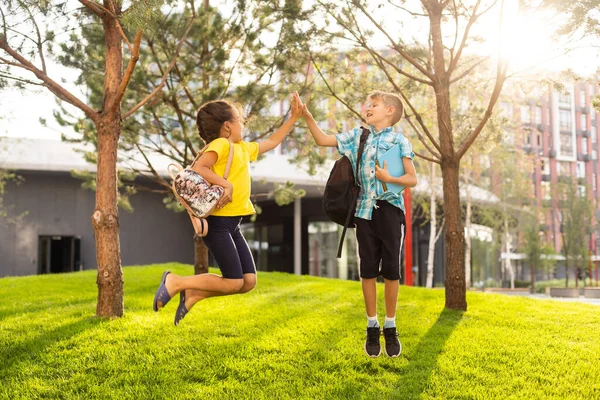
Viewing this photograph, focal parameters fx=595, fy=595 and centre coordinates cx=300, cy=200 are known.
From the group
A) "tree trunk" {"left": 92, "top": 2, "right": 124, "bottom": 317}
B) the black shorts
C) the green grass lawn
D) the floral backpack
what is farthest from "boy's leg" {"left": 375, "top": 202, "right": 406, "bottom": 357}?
"tree trunk" {"left": 92, "top": 2, "right": 124, "bottom": 317}

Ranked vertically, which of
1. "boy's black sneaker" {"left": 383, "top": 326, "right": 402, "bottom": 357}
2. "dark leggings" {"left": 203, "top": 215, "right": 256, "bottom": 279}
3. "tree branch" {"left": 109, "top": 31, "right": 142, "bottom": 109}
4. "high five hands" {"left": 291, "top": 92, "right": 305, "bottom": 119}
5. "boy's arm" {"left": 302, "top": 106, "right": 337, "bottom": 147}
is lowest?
"boy's black sneaker" {"left": 383, "top": 326, "right": 402, "bottom": 357}

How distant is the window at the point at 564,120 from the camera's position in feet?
180

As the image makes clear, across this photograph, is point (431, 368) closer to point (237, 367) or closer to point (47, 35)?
point (237, 367)

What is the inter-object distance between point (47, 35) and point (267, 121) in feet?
16.1

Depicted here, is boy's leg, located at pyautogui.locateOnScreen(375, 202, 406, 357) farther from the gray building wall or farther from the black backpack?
the gray building wall

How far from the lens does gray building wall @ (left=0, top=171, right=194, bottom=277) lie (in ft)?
76.9

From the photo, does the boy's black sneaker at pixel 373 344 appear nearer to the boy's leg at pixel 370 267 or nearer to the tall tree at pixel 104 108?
the boy's leg at pixel 370 267

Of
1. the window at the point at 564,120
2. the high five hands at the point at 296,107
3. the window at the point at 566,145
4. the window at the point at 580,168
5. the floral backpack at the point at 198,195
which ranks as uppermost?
the window at the point at 564,120

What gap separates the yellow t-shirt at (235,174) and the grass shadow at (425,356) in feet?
6.01

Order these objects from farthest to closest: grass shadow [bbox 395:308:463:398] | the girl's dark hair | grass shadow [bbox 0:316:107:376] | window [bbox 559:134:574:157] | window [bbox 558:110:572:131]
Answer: window [bbox 559:134:574:157] → window [bbox 558:110:572:131] → grass shadow [bbox 0:316:107:376] → grass shadow [bbox 395:308:463:398] → the girl's dark hair

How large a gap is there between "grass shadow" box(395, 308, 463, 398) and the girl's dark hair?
93.1 inches

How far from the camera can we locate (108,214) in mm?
7039

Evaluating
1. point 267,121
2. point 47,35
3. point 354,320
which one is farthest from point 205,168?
point 267,121

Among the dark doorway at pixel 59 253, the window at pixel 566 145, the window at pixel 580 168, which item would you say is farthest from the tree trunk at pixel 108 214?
the window at pixel 580 168
